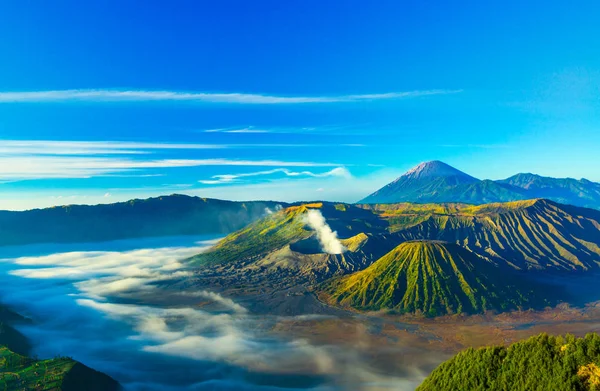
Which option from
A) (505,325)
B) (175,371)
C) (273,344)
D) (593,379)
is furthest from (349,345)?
(593,379)

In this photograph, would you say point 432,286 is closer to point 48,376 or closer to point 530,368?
point 530,368

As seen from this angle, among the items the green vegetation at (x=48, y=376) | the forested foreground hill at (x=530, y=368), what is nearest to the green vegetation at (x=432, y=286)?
the forested foreground hill at (x=530, y=368)

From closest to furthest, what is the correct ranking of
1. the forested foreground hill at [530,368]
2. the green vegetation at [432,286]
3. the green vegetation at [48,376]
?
the forested foreground hill at [530,368] < the green vegetation at [48,376] < the green vegetation at [432,286]

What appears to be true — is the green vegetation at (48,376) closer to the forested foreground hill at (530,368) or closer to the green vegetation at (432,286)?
the forested foreground hill at (530,368)

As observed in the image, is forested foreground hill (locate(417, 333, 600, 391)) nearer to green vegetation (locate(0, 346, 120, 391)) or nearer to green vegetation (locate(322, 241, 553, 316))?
green vegetation (locate(0, 346, 120, 391))

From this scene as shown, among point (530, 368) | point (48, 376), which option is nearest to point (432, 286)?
point (530, 368)

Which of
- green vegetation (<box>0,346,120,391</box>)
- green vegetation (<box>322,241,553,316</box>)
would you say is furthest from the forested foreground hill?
green vegetation (<box>322,241,553,316</box>)
